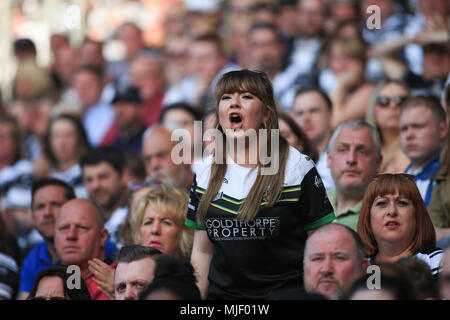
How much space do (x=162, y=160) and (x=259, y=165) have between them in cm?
265

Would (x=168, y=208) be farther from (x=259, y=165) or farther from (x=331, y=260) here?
(x=331, y=260)

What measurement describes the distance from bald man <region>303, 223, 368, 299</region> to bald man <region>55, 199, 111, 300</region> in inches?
66.4

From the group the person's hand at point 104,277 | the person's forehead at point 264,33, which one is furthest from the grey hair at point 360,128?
the person's forehead at point 264,33

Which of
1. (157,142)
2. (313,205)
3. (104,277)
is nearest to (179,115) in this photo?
(157,142)

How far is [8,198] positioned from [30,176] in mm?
337

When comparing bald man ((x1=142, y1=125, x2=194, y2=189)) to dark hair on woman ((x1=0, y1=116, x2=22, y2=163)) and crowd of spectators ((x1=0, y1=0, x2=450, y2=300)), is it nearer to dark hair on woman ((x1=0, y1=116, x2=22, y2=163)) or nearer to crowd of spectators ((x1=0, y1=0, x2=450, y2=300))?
crowd of spectators ((x1=0, y1=0, x2=450, y2=300))

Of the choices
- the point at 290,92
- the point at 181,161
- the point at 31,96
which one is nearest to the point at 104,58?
the point at 31,96

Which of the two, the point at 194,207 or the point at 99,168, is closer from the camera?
the point at 194,207

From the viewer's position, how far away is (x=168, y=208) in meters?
5.05

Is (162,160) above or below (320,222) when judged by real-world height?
above

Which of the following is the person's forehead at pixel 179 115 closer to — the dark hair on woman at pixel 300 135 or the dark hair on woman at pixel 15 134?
the dark hair on woman at pixel 300 135

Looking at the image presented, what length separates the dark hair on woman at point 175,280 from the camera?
12.5 feet

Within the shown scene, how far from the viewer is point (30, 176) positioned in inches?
325
